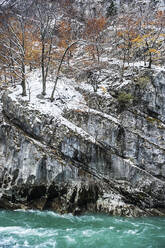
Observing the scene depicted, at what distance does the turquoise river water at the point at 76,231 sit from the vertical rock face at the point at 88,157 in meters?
0.75

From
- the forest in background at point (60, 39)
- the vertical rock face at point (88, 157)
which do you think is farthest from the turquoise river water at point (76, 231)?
Result: the forest in background at point (60, 39)

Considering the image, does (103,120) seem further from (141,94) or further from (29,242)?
(29,242)

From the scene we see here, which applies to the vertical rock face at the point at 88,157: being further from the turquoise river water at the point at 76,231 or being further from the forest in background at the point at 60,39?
the forest in background at the point at 60,39

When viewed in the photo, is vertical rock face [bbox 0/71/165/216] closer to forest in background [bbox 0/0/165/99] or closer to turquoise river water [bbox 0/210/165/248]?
turquoise river water [bbox 0/210/165/248]

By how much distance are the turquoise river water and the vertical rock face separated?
750 millimetres

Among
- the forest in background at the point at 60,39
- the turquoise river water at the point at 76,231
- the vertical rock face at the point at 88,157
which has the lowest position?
the turquoise river water at the point at 76,231

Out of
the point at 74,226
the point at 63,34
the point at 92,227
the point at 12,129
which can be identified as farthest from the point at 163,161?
the point at 63,34

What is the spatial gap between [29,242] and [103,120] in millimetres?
8578

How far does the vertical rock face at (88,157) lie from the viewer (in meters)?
10.1

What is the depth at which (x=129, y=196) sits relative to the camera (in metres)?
10.5

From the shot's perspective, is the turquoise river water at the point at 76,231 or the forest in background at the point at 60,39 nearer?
the turquoise river water at the point at 76,231

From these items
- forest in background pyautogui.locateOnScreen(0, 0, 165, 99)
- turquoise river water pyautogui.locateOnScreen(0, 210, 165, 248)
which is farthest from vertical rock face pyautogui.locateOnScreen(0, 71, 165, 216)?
forest in background pyautogui.locateOnScreen(0, 0, 165, 99)

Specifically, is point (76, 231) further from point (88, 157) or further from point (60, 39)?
point (60, 39)

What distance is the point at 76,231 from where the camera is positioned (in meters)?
8.05
